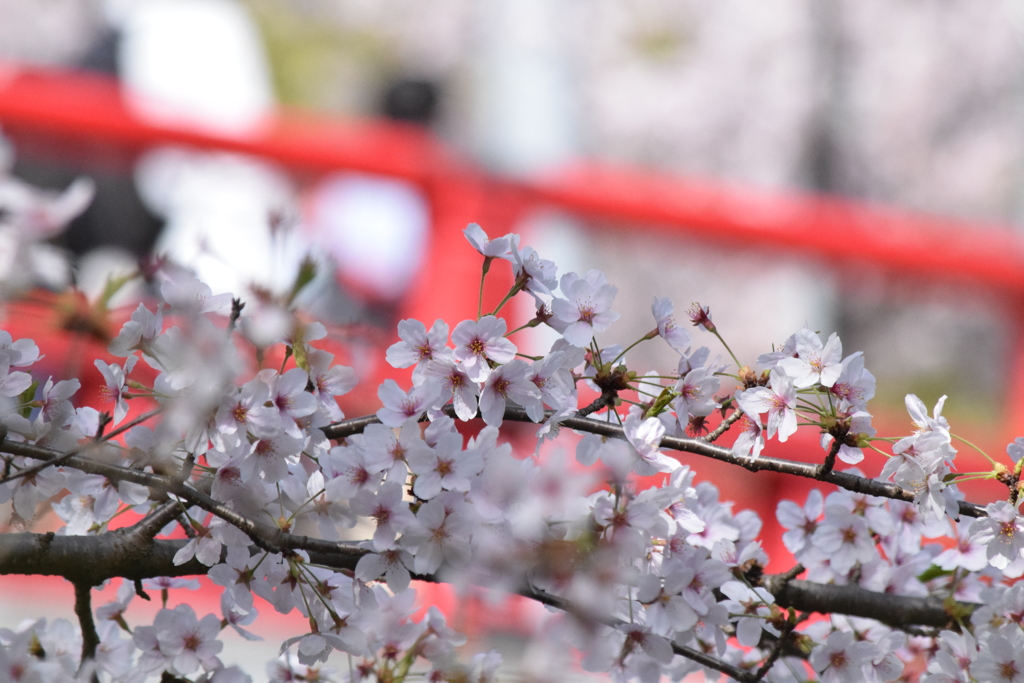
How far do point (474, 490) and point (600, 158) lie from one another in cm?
381

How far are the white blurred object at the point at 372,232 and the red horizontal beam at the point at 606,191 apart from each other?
1.95 feet

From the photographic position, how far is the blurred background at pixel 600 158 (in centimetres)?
203

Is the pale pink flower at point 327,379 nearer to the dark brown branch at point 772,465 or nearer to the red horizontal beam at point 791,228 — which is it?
the dark brown branch at point 772,465

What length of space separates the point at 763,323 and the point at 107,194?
3921 mm

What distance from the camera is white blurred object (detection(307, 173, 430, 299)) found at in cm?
281

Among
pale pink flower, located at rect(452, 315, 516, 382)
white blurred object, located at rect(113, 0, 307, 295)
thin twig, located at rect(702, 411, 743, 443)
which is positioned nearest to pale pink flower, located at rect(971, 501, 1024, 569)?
thin twig, located at rect(702, 411, 743, 443)

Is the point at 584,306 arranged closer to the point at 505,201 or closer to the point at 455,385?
the point at 455,385

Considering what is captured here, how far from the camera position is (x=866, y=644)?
1.61ft

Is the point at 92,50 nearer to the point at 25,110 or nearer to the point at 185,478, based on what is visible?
the point at 25,110

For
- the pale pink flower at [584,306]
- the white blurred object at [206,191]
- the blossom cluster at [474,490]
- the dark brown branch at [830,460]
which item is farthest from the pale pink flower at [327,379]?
the white blurred object at [206,191]

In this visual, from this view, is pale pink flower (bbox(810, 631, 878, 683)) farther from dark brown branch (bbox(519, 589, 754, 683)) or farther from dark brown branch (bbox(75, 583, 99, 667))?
dark brown branch (bbox(75, 583, 99, 667))

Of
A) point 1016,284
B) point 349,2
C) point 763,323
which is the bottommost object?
point 763,323

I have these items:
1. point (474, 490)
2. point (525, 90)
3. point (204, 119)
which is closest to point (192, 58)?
point (204, 119)

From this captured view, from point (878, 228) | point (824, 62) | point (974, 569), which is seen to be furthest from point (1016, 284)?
point (824, 62)
